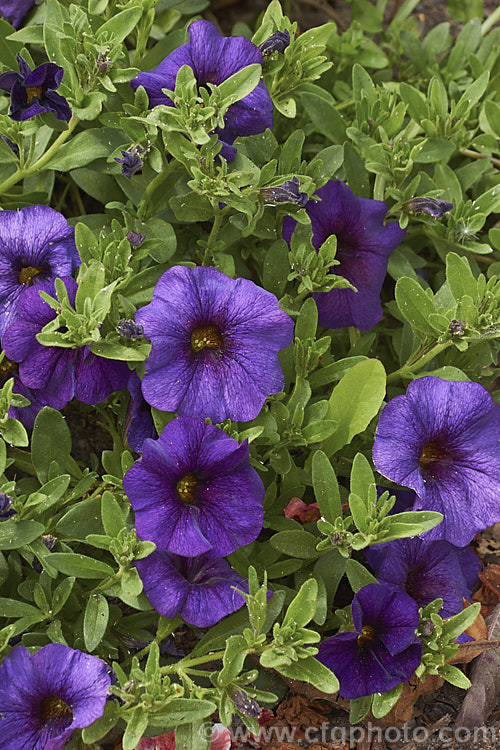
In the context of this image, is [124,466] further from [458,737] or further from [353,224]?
[458,737]

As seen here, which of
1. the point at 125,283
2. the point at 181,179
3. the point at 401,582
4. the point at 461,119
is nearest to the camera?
the point at 125,283

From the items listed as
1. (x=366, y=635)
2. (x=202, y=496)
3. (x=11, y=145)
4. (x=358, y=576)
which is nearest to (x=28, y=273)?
(x=11, y=145)

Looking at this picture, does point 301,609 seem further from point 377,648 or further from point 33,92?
point 33,92

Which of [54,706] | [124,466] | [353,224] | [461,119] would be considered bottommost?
[54,706]

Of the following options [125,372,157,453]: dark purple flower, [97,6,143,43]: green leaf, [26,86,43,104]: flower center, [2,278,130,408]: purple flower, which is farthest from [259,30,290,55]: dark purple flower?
[125,372,157,453]: dark purple flower

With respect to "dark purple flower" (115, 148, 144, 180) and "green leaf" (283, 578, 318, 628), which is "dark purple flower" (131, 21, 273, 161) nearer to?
"dark purple flower" (115, 148, 144, 180)

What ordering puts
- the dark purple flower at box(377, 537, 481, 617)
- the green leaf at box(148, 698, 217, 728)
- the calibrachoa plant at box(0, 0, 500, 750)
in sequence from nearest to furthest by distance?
the green leaf at box(148, 698, 217, 728) < the calibrachoa plant at box(0, 0, 500, 750) < the dark purple flower at box(377, 537, 481, 617)

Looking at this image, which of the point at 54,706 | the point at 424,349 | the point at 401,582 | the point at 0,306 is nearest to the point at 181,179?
the point at 0,306

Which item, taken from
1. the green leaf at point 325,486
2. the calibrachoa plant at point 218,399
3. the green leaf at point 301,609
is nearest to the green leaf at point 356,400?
the calibrachoa plant at point 218,399
